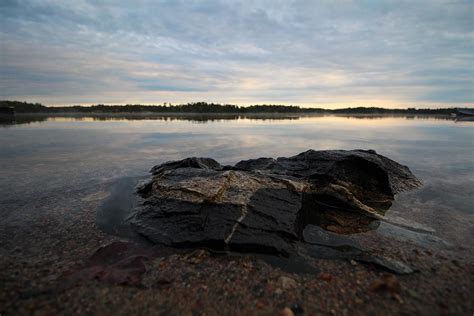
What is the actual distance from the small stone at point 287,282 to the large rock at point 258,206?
1.85ft

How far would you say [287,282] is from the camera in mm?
2951

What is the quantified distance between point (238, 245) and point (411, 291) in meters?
2.07

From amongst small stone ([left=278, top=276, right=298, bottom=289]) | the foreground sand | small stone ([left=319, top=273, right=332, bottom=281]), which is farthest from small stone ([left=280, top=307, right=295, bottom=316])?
small stone ([left=319, top=273, right=332, bottom=281])

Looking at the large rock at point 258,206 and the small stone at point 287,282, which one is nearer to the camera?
the small stone at point 287,282

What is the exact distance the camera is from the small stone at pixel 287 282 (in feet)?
9.45

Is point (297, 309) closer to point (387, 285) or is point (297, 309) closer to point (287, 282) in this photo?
point (287, 282)

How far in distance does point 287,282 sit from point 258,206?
1575mm

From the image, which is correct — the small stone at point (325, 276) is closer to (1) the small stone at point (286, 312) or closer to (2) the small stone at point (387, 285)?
(2) the small stone at point (387, 285)

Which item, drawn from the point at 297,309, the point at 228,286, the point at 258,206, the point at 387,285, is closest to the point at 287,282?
the point at 297,309

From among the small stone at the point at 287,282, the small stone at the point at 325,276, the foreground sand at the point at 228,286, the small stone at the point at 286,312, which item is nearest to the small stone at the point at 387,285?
the foreground sand at the point at 228,286

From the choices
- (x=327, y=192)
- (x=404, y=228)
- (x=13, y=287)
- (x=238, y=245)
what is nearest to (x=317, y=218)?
(x=327, y=192)

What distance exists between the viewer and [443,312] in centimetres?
252

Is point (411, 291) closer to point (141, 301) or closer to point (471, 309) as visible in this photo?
point (471, 309)

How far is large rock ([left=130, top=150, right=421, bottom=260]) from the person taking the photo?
12.6 feet
